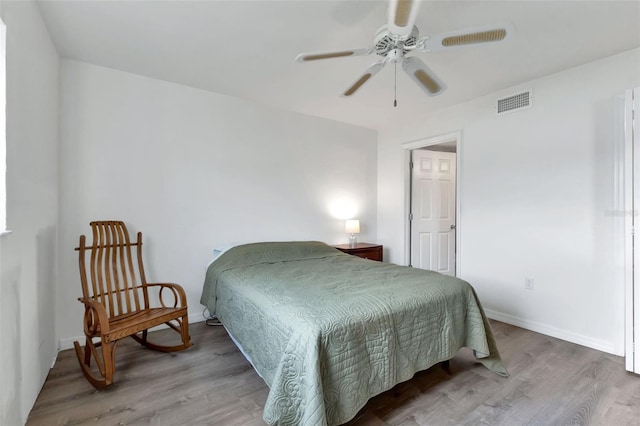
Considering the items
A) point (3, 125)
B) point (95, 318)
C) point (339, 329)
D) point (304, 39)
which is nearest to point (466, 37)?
point (304, 39)

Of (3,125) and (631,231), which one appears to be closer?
(3,125)

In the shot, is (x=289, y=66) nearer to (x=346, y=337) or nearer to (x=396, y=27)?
(x=396, y=27)

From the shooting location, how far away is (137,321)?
79.9 inches

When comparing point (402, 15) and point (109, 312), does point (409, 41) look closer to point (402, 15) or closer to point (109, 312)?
point (402, 15)

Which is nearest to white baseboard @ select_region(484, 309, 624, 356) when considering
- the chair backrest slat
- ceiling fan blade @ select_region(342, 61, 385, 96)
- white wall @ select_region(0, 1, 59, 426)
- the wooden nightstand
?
the wooden nightstand

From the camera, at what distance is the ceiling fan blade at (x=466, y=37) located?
1361 mm

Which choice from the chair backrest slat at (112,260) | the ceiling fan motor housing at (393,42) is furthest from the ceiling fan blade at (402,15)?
the chair backrest slat at (112,260)

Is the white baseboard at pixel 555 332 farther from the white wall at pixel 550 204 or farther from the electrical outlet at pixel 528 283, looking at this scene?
the electrical outlet at pixel 528 283

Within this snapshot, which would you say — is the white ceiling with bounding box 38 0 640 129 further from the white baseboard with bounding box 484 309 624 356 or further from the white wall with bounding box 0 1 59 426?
the white baseboard with bounding box 484 309 624 356

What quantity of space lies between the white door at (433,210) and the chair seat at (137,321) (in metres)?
3.05

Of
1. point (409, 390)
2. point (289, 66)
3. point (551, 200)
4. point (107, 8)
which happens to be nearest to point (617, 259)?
point (551, 200)

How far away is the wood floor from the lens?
1601 millimetres

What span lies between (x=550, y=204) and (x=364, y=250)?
1972 millimetres

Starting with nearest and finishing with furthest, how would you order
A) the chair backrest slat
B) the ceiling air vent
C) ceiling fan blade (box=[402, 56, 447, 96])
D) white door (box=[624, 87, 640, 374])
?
ceiling fan blade (box=[402, 56, 447, 96]) → white door (box=[624, 87, 640, 374]) → the chair backrest slat → the ceiling air vent
